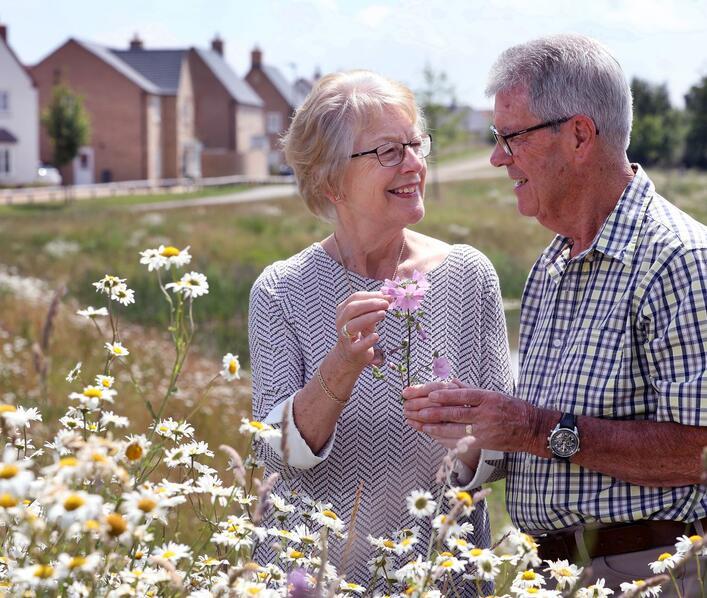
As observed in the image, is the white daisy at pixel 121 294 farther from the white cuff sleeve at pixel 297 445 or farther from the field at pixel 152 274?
the white cuff sleeve at pixel 297 445

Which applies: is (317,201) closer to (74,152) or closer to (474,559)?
(474,559)

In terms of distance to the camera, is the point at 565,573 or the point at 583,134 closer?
the point at 565,573

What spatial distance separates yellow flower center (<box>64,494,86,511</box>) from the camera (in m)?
1.62

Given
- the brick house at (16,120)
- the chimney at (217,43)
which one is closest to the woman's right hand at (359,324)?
the brick house at (16,120)

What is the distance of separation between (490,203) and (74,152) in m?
22.6

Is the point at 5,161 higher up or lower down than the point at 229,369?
lower down

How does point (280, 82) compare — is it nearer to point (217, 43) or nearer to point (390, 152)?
point (217, 43)

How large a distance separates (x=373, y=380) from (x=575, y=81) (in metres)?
1.22

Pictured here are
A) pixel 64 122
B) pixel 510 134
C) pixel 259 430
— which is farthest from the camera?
pixel 64 122

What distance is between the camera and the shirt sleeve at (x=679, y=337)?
110 inches

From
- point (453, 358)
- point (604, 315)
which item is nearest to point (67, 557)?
point (604, 315)

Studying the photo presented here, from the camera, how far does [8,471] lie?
1.66 m

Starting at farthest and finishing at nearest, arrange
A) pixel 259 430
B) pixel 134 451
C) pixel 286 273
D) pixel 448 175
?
pixel 448 175 → pixel 286 273 → pixel 259 430 → pixel 134 451

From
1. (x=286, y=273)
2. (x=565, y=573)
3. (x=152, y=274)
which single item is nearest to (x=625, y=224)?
(x=565, y=573)
